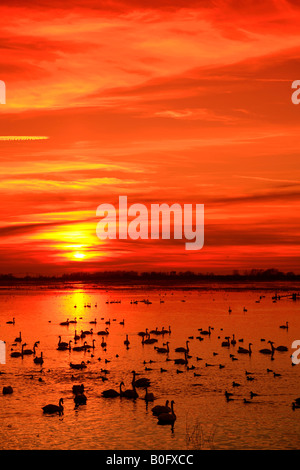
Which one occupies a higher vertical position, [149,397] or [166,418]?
[149,397]

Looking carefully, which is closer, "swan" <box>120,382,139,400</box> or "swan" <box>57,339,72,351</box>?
"swan" <box>120,382,139,400</box>

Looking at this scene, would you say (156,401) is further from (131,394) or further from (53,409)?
(53,409)

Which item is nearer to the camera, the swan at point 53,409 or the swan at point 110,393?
the swan at point 53,409

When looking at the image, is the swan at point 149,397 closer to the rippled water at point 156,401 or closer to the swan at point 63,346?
the rippled water at point 156,401

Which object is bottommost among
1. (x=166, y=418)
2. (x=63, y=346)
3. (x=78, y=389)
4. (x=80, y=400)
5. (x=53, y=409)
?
(x=166, y=418)

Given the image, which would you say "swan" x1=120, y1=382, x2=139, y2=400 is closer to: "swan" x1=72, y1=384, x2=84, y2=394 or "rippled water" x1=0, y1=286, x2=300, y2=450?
"rippled water" x1=0, y1=286, x2=300, y2=450

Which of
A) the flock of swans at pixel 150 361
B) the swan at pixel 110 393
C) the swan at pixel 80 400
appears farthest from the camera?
the swan at pixel 110 393

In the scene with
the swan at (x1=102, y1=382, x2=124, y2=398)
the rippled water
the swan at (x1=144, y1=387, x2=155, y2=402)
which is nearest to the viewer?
the rippled water

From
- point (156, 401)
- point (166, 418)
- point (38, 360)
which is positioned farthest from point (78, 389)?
point (38, 360)

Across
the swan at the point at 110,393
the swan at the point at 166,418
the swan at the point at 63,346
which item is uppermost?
the swan at the point at 63,346

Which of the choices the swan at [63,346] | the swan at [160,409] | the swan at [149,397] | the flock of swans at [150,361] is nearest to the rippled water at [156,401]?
the swan at [149,397]

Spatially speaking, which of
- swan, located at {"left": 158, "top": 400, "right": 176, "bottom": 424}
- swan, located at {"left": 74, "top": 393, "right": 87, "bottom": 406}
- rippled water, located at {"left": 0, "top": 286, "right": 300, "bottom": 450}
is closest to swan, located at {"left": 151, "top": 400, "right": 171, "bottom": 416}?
rippled water, located at {"left": 0, "top": 286, "right": 300, "bottom": 450}
